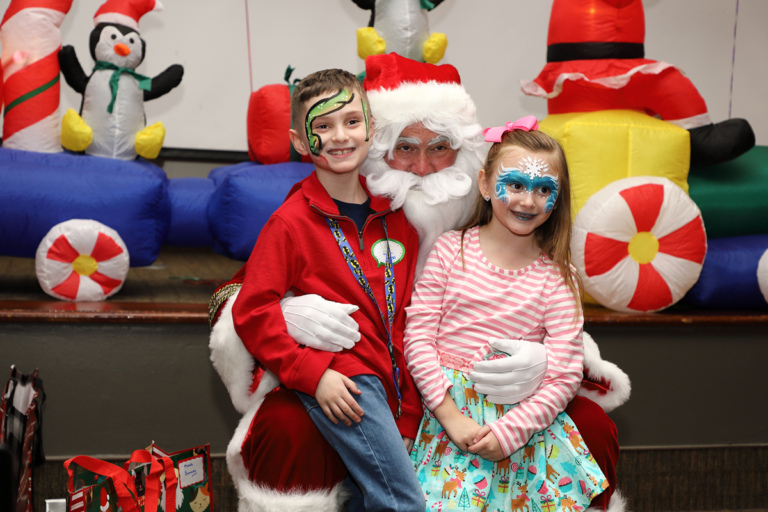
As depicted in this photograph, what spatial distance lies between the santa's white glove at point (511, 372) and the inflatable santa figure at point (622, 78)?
1249mm

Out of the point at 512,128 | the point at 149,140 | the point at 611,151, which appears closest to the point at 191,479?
the point at 512,128

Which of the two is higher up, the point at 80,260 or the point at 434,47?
the point at 434,47

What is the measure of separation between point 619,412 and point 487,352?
3.16 ft

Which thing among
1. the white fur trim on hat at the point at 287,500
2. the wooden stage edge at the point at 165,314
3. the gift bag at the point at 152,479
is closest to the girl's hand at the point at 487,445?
the white fur trim on hat at the point at 287,500

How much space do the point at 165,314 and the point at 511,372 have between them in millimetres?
1031

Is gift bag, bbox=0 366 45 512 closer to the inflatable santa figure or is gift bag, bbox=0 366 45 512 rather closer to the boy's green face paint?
the boy's green face paint

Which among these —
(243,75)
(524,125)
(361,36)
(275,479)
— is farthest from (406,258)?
(243,75)

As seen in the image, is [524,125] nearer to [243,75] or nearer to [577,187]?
[577,187]

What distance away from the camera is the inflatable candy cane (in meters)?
2.37

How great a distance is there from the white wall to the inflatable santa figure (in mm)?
1485

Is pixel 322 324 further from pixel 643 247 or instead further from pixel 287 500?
pixel 643 247

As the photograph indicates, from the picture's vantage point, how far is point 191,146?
3.91 metres

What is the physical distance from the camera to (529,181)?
1.47 meters

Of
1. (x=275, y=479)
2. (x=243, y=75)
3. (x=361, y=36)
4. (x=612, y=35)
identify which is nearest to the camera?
(x=275, y=479)
